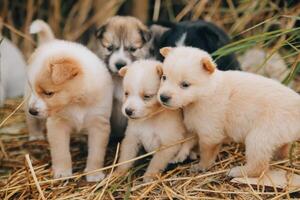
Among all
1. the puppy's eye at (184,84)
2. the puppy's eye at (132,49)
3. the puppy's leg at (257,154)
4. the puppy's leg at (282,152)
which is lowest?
the puppy's leg at (282,152)

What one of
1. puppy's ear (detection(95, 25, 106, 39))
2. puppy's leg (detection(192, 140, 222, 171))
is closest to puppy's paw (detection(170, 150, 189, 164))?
puppy's leg (detection(192, 140, 222, 171))

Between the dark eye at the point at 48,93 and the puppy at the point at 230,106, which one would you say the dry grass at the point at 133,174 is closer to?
the puppy at the point at 230,106

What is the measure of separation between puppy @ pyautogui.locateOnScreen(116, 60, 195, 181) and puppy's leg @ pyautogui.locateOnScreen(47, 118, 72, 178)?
15.9 inches

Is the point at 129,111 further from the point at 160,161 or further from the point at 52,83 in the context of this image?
the point at 52,83

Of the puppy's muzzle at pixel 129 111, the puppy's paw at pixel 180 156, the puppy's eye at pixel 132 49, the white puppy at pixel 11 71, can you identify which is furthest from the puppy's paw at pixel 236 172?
the white puppy at pixel 11 71

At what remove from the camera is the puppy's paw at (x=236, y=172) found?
141 inches

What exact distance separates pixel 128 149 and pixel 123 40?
107 centimetres

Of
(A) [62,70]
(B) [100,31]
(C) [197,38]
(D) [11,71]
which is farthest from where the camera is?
(D) [11,71]

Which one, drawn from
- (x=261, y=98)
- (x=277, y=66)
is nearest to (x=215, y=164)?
(x=261, y=98)

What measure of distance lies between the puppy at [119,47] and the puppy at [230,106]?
77 centimetres

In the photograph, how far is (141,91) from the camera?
3662mm

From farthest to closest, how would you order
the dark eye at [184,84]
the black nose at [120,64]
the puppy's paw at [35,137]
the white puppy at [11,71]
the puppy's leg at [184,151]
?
1. the white puppy at [11,71]
2. the puppy's paw at [35,137]
3. the black nose at [120,64]
4. the puppy's leg at [184,151]
5. the dark eye at [184,84]

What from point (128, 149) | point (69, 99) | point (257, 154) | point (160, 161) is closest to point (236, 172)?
point (257, 154)

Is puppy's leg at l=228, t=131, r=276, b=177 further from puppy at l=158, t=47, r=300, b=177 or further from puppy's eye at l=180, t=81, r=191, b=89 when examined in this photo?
puppy's eye at l=180, t=81, r=191, b=89
